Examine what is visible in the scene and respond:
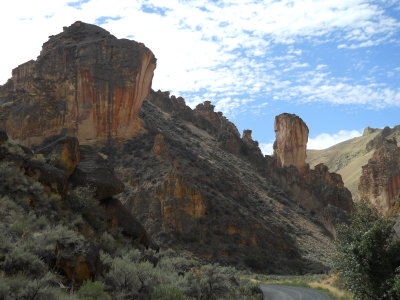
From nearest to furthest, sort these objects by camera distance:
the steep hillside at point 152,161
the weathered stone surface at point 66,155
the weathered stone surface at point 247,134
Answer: the weathered stone surface at point 66,155 < the steep hillside at point 152,161 < the weathered stone surface at point 247,134

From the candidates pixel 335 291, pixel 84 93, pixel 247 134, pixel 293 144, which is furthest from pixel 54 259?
pixel 247 134

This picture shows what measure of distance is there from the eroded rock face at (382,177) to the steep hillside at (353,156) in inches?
2673

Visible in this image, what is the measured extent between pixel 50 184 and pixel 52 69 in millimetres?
40544

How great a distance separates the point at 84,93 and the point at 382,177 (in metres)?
41.0

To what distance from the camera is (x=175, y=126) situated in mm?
72500

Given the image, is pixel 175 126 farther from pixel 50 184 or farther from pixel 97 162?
pixel 50 184

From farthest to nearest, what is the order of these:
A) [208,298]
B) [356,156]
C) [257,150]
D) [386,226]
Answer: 1. [356,156]
2. [257,150]
3. [386,226]
4. [208,298]

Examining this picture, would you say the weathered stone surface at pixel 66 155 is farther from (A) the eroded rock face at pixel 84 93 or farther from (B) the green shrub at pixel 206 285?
(A) the eroded rock face at pixel 84 93

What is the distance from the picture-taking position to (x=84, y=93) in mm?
52844

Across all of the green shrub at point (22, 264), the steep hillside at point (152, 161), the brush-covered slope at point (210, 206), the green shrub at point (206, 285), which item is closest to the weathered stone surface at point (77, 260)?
the green shrub at point (22, 264)

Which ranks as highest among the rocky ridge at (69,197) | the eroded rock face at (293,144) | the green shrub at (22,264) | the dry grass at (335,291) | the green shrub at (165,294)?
the eroded rock face at (293,144)

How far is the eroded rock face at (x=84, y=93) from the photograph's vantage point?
168 ft

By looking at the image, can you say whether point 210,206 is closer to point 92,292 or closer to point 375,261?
point 375,261

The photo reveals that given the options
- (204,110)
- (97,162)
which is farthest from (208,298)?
(204,110)
